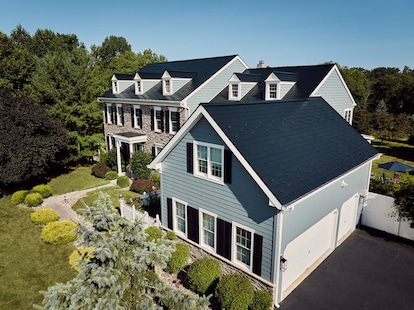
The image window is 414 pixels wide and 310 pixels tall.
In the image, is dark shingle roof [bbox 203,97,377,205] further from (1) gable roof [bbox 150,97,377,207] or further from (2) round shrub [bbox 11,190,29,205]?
(2) round shrub [bbox 11,190,29,205]

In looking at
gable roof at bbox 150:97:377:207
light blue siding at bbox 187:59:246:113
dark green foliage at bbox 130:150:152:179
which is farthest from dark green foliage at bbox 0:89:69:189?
gable roof at bbox 150:97:377:207

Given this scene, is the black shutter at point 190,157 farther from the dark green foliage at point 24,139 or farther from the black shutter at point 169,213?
the dark green foliage at point 24,139

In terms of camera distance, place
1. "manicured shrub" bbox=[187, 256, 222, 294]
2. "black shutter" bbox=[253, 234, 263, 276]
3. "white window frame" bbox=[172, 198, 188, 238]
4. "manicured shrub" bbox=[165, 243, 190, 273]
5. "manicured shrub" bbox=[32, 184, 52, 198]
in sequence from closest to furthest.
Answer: "black shutter" bbox=[253, 234, 263, 276] < "manicured shrub" bbox=[187, 256, 222, 294] < "manicured shrub" bbox=[165, 243, 190, 273] < "white window frame" bbox=[172, 198, 188, 238] < "manicured shrub" bbox=[32, 184, 52, 198]

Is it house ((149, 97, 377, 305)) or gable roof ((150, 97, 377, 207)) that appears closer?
gable roof ((150, 97, 377, 207))

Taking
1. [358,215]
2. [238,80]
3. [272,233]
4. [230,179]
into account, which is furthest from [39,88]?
[358,215]

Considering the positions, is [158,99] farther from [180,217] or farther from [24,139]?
[180,217]

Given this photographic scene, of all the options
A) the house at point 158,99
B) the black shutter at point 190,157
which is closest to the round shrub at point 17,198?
the house at point 158,99

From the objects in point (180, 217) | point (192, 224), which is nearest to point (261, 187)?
point (192, 224)
